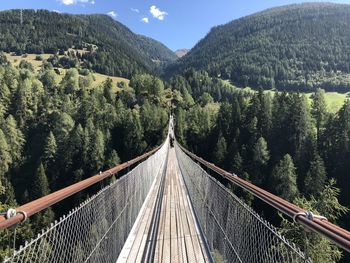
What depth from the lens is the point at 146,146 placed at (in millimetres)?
79438

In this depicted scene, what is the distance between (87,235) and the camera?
144 inches

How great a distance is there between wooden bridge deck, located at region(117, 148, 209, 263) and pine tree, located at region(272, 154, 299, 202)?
42702mm

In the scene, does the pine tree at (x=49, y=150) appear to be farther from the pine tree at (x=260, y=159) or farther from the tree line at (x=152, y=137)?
the pine tree at (x=260, y=159)

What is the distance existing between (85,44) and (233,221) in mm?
189049

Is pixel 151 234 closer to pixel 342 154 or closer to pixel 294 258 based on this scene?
pixel 294 258

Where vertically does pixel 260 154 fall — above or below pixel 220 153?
above

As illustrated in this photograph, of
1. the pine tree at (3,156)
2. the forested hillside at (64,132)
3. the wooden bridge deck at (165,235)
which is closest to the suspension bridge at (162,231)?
the wooden bridge deck at (165,235)

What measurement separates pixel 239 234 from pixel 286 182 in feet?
169

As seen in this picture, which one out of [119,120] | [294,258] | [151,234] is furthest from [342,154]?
[294,258]

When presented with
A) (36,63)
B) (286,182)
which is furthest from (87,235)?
(36,63)

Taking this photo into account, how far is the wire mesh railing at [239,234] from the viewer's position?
278 cm

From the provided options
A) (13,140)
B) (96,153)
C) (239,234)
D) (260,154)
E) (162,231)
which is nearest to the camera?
(239,234)

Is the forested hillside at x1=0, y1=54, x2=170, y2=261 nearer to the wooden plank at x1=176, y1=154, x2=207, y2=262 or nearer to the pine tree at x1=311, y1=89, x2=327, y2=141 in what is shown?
the pine tree at x1=311, y1=89, x2=327, y2=141

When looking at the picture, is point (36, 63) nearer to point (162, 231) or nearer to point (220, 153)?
point (220, 153)
